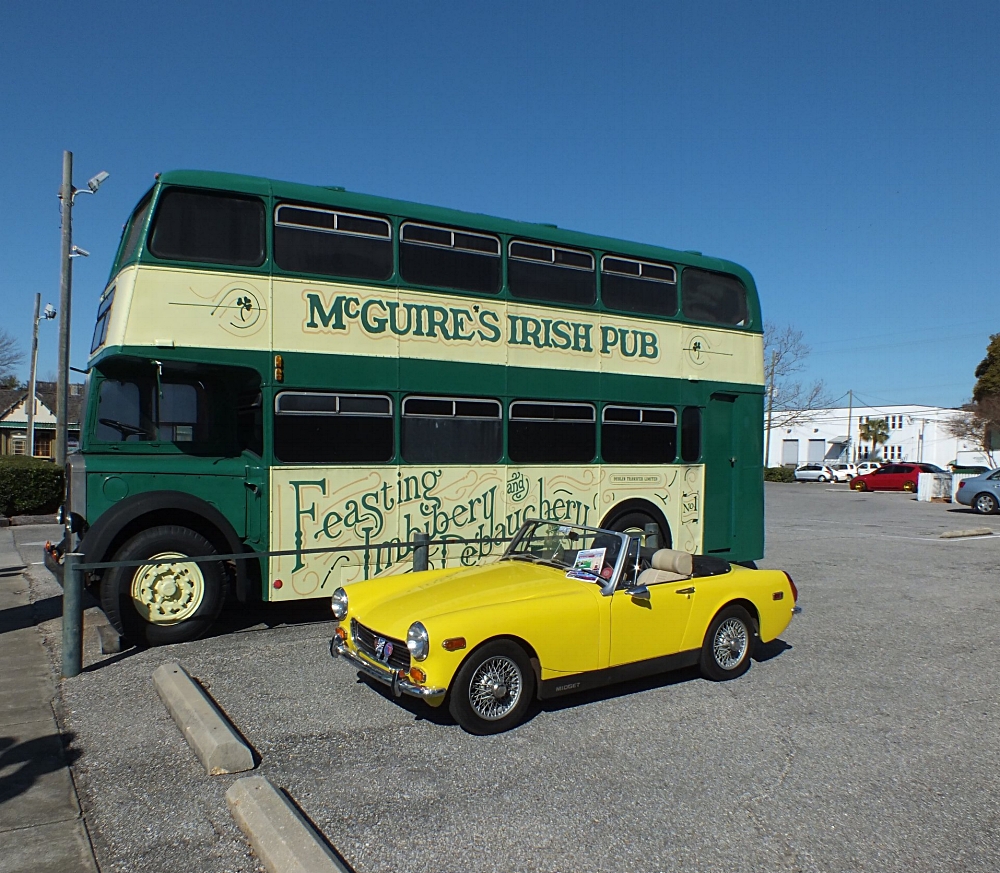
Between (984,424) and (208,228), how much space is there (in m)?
44.7

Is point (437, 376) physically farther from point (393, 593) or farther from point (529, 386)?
point (393, 593)

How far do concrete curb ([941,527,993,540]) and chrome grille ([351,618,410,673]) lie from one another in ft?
50.5

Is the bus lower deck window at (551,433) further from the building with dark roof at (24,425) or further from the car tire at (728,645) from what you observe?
the building with dark roof at (24,425)

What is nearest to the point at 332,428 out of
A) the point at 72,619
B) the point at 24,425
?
the point at 72,619

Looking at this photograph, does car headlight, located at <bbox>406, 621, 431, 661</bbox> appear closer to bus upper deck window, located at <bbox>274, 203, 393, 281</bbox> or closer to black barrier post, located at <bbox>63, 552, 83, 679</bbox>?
black barrier post, located at <bbox>63, 552, 83, 679</bbox>

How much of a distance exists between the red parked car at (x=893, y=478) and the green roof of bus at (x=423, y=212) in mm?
32531

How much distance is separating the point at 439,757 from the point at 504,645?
768 millimetres

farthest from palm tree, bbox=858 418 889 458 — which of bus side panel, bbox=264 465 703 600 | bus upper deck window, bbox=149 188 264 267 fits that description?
bus upper deck window, bbox=149 188 264 267

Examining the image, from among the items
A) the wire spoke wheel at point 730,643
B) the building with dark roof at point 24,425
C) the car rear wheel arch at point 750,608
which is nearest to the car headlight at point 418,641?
the wire spoke wheel at point 730,643

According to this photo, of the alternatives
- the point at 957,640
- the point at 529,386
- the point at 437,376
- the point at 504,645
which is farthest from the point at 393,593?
the point at 957,640

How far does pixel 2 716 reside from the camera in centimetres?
539

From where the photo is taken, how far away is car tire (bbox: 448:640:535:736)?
495 cm

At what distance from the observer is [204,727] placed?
4770 mm

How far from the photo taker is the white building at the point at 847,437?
74.1 meters
